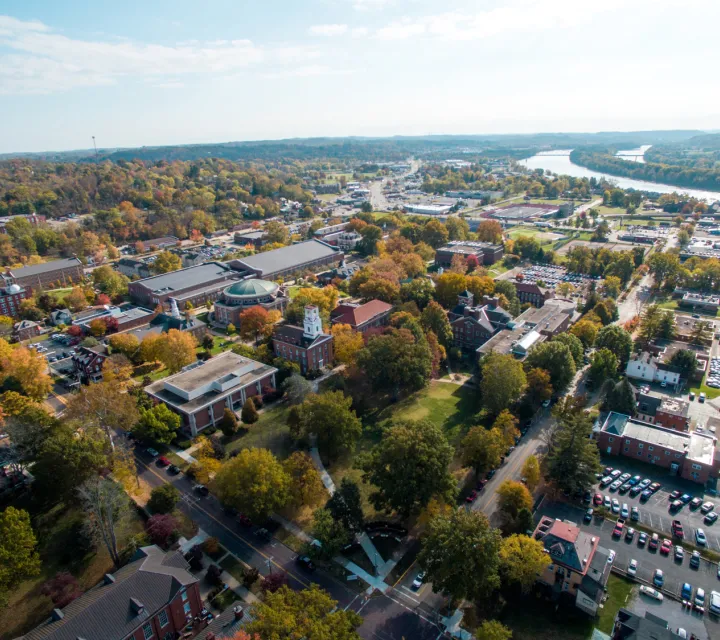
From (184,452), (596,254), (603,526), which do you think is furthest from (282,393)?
(596,254)

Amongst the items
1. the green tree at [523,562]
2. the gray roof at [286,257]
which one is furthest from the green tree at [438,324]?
the gray roof at [286,257]

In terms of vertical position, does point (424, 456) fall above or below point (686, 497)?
above

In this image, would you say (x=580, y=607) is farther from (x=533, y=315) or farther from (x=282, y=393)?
(x=533, y=315)

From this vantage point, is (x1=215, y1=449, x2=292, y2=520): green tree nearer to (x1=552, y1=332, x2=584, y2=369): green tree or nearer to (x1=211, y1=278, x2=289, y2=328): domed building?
(x1=552, y1=332, x2=584, y2=369): green tree

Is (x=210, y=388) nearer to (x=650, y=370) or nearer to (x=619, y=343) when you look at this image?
(x=619, y=343)

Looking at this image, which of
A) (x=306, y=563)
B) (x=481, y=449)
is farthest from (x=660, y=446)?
(x=306, y=563)

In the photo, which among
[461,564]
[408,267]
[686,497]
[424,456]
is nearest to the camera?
[461,564]

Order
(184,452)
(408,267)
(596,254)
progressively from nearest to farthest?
1. (184,452)
2. (408,267)
3. (596,254)
